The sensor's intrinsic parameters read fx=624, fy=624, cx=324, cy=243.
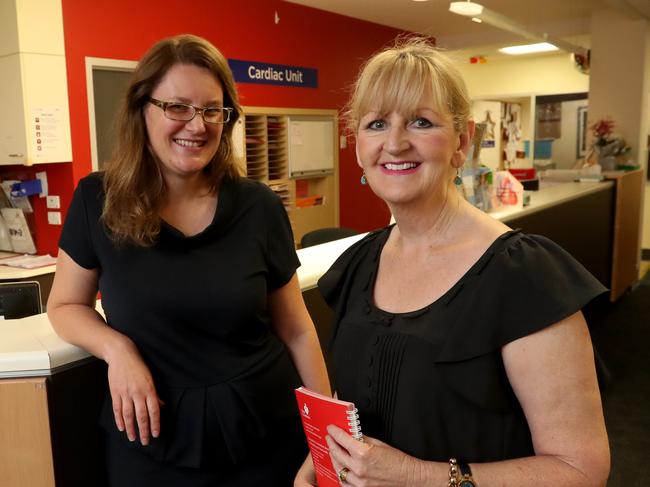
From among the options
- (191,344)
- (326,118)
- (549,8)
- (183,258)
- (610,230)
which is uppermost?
(549,8)

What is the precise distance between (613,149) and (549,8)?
175cm

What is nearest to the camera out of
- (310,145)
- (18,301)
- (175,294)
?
(175,294)

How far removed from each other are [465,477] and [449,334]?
0.21 m

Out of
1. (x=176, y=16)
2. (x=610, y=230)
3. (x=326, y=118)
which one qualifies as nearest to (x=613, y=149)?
(x=610, y=230)

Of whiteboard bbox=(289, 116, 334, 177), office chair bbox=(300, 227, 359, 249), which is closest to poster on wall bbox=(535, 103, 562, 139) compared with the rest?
whiteboard bbox=(289, 116, 334, 177)

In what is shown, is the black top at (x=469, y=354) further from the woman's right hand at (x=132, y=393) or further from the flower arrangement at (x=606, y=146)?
the flower arrangement at (x=606, y=146)

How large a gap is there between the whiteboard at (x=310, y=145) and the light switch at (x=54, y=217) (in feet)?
7.47

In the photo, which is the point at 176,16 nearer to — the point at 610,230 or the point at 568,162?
the point at 610,230

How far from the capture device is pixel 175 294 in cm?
132

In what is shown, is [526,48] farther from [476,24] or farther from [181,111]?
[181,111]

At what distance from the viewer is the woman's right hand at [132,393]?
125 centimetres

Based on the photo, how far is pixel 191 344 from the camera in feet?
4.40

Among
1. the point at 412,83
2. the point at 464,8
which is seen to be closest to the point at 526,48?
the point at 464,8

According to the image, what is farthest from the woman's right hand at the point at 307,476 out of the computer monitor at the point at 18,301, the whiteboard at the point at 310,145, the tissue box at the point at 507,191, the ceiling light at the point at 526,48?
the ceiling light at the point at 526,48
